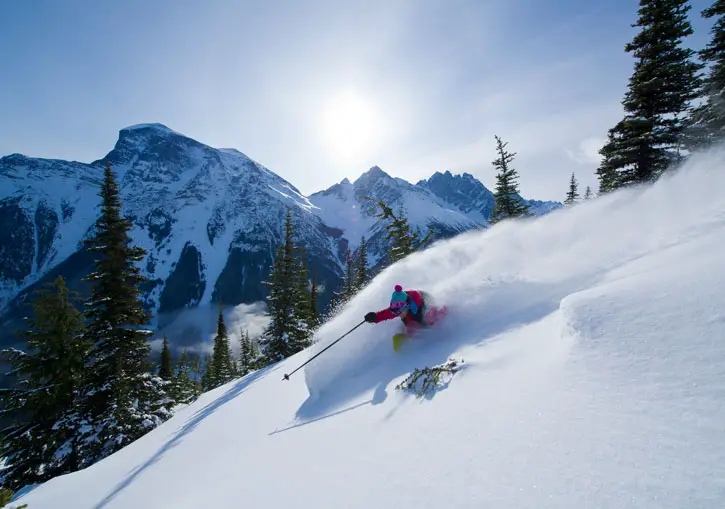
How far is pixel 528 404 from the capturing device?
328cm

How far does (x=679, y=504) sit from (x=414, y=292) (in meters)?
5.86

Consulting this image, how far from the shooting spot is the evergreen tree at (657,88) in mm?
14625

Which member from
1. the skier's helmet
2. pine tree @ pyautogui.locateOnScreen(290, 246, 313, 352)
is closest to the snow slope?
the skier's helmet

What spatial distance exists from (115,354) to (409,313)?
659 inches

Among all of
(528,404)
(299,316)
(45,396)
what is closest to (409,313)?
(528,404)

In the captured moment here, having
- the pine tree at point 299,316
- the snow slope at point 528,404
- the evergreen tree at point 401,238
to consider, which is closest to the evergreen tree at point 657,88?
the snow slope at point 528,404

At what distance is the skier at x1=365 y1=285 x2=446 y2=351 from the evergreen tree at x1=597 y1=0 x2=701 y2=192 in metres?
13.9

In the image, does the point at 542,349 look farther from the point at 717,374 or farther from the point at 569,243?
the point at 569,243

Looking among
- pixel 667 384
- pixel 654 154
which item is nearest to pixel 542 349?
pixel 667 384

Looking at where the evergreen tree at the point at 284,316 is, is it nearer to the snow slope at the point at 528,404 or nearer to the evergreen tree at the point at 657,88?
the snow slope at the point at 528,404

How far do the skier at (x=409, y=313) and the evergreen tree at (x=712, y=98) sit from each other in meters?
16.6

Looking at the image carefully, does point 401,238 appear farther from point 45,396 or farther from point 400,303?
point 45,396

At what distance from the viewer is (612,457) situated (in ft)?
7.41

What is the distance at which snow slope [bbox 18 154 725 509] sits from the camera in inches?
90.4
